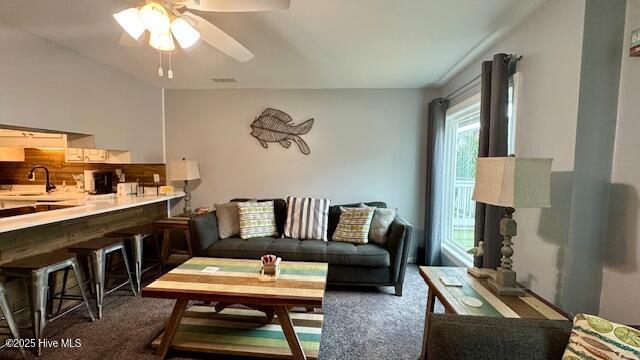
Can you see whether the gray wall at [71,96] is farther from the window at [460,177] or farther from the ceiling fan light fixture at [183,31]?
the window at [460,177]

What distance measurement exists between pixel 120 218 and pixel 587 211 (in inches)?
166

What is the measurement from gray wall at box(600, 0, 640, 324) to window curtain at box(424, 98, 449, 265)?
1995mm

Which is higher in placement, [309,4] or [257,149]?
[309,4]

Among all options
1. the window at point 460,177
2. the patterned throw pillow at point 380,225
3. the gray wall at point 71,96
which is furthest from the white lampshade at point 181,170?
the window at point 460,177

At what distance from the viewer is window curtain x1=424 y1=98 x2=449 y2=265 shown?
11.3 feet

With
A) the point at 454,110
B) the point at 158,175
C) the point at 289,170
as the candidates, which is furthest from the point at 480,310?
the point at 158,175

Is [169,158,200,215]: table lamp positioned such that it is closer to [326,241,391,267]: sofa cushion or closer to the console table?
[326,241,391,267]: sofa cushion

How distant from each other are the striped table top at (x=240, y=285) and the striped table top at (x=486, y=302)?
2.42 feet

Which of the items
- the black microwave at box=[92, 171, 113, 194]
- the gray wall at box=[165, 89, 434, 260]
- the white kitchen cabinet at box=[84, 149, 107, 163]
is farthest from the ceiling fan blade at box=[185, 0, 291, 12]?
the black microwave at box=[92, 171, 113, 194]

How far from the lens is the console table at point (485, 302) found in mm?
1343

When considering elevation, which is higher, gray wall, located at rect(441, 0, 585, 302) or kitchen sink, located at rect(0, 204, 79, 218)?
gray wall, located at rect(441, 0, 585, 302)

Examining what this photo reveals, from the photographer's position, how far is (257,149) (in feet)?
13.1

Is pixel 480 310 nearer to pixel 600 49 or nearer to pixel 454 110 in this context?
pixel 600 49

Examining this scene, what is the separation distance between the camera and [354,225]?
3.21 meters
